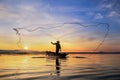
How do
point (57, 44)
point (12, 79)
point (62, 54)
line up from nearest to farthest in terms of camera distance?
point (12, 79), point (57, 44), point (62, 54)

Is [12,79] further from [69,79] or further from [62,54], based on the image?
[62,54]

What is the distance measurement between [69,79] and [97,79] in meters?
1.64

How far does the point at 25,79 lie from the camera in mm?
13703

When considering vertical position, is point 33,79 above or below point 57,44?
below

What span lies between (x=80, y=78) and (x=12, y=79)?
160 inches

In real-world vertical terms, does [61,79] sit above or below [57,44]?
below

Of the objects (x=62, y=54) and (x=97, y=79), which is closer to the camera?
(x=97, y=79)

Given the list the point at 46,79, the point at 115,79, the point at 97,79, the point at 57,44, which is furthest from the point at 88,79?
the point at 57,44

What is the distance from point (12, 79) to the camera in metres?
13.7

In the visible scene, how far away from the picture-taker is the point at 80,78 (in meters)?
14.5

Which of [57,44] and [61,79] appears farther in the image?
[57,44]

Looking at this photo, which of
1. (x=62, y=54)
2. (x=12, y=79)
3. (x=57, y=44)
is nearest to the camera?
(x=12, y=79)

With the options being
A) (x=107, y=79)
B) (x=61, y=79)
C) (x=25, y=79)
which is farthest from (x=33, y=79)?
(x=107, y=79)

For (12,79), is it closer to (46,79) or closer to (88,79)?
(46,79)
